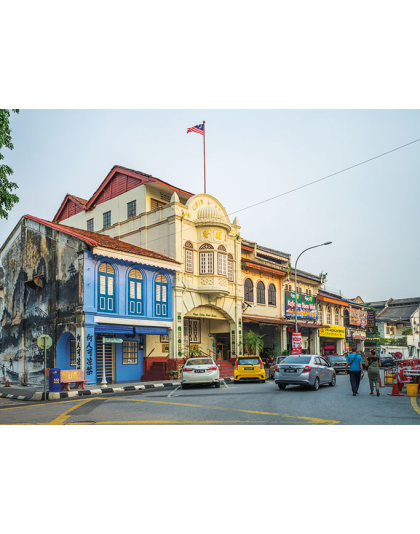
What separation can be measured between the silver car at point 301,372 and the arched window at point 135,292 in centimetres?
1011

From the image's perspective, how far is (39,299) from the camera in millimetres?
26984

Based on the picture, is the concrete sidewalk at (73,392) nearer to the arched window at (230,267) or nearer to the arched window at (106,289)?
the arched window at (106,289)

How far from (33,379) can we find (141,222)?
12.1 metres

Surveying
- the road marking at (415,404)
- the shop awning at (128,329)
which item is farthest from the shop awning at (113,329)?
the road marking at (415,404)

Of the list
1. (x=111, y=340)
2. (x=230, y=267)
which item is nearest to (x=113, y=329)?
(x=111, y=340)

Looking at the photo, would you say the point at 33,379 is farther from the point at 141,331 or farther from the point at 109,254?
the point at 109,254

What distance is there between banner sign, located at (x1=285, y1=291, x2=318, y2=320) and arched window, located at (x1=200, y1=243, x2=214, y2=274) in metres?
11.8

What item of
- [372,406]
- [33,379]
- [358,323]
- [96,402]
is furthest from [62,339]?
Result: [358,323]

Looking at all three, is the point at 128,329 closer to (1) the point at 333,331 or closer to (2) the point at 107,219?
(2) the point at 107,219

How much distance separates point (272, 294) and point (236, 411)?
28262 millimetres

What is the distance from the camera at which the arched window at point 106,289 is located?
24.7 m

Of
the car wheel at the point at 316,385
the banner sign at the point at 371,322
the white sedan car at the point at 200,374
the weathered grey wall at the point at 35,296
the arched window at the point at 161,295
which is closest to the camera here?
the car wheel at the point at 316,385

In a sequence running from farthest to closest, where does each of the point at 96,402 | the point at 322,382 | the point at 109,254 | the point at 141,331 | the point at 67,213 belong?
1. the point at 67,213
2. the point at 141,331
3. the point at 109,254
4. the point at 322,382
5. the point at 96,402

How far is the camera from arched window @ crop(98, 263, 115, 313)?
81.1 ft
